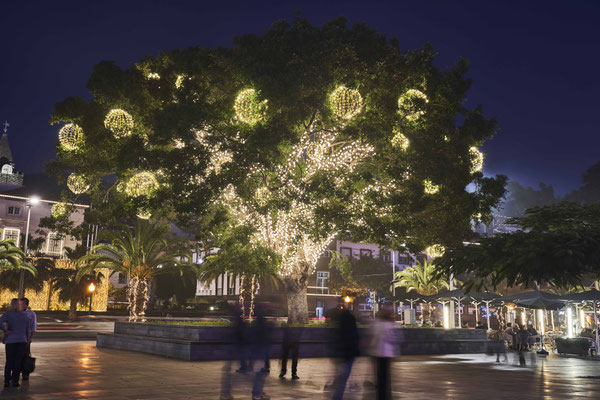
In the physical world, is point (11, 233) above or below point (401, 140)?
above

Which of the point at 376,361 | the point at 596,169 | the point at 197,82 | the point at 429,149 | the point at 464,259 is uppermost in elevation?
the point at 596,169

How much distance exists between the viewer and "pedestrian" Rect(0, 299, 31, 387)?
10.7 metres

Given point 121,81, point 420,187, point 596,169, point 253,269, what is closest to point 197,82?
point 121,81

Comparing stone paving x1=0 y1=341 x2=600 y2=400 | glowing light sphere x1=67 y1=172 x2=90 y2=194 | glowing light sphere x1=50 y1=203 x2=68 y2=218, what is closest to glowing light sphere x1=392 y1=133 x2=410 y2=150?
stone paving x1=0 y1=341 x2=600 y2=400

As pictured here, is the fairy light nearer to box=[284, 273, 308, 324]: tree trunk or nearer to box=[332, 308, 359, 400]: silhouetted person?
box=[284, 273, 308, 324]: tree trunk

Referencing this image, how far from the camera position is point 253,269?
851 inches

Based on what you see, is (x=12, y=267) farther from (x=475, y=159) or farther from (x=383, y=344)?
(x=383, y=344)

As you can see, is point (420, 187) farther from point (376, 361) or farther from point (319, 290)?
point (319, 290)

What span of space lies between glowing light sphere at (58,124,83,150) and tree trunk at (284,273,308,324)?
10068 mm

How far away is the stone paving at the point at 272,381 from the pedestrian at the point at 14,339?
1.16ft

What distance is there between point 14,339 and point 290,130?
37.0 ft

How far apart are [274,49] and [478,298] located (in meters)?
20.9

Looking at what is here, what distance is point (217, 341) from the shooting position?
18.2 metres

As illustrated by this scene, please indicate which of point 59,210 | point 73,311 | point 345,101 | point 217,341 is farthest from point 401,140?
point 73,311
